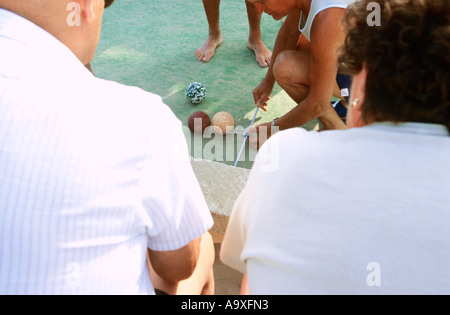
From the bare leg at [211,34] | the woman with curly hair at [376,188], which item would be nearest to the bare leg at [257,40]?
the bare leg at [211,34]

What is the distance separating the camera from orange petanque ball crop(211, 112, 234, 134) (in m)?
2.40

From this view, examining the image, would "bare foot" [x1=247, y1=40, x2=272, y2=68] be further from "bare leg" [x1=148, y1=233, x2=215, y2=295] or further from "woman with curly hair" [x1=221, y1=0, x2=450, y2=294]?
"woman with curly hair" [x1=221, y1=0, x2=450, y2=294]

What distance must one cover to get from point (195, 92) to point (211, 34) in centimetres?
81

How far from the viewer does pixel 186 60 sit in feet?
10.3

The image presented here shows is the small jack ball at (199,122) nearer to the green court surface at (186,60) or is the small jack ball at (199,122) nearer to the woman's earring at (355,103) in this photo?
the green court surface at (186,60)

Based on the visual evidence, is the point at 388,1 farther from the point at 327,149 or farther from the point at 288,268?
the point at 288,268

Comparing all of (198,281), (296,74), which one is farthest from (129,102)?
(296,74)

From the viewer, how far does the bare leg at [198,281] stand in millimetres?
1137

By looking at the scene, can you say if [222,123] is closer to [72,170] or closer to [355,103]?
[355,103]

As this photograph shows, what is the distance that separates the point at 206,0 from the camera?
9.86 ft

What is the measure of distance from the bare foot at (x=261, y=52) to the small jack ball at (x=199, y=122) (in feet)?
2.63

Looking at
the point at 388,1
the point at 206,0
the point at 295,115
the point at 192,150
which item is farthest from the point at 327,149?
the point at 206,0

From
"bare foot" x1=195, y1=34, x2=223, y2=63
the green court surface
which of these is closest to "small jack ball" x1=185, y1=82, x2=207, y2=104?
the green court surface

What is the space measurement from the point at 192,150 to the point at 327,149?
1.67 meters
